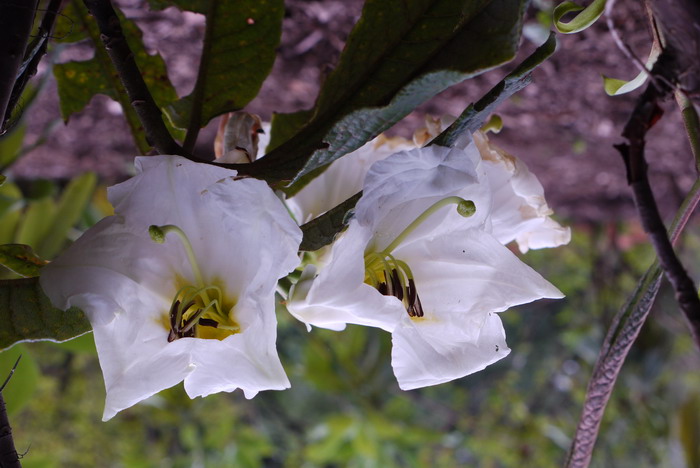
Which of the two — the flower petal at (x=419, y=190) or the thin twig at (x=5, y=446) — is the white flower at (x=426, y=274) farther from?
the thin twig at (x=5, y=446)

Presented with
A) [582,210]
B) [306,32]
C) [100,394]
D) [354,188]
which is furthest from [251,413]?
[354,188]

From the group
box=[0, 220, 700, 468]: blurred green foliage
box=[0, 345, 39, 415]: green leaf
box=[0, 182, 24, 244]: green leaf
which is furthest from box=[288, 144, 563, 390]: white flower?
box=[0, 220, 700, 468]: blurred green foliage

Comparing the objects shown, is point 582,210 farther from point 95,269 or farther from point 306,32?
point 95,269

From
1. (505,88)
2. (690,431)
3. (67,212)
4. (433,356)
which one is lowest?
(690,431)

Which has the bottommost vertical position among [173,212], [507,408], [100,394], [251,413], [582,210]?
[507,408]

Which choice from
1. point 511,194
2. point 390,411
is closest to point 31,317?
point 511,194

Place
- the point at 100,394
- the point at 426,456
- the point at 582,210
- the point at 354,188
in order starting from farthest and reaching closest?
the point at 426,456, the point at 100,394, the point at 582,210, the point at 354,188

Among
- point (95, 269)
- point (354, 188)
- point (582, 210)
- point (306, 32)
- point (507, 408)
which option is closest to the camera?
point (95, 269)

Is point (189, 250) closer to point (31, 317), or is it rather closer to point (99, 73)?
point (31, 317)
